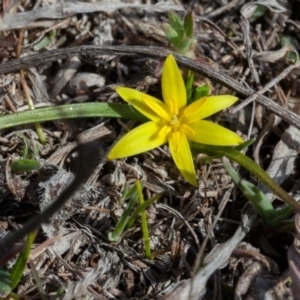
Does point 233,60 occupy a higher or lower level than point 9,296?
higher

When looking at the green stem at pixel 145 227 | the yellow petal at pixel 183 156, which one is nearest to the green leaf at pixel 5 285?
the green stem at pixel 145 227

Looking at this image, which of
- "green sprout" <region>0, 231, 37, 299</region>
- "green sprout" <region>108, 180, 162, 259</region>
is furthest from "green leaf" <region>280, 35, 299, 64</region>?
"green sprout" <region>0, 231, 37, 299</region>

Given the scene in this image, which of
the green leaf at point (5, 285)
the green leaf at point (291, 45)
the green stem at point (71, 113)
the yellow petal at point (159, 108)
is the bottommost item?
the green leaf at point (5, 285)

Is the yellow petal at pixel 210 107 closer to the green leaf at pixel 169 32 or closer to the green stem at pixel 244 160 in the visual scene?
the green stem at pixel 244 160

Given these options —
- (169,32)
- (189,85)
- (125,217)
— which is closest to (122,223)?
(125,217)

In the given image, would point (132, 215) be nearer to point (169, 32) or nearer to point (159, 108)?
point (159, 108)

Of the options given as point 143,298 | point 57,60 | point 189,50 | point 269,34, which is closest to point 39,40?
point 57,60

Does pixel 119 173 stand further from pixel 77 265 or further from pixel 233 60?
pixel 233 60
